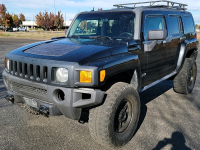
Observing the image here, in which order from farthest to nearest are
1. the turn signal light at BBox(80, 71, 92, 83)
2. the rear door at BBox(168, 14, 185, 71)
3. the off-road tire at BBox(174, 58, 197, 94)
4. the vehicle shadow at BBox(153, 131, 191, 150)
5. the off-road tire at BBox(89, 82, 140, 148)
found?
the off-road tire at BBox(174, 58, 197, 94), the rear door at BBox(168, 14, 185, 71), the vehicle shadow at BBox(153, 131, 191, 150), the off-road tire at BBox(89, 82, 140, 148), the turn signal light at BBox(80, 71, 92, 83)

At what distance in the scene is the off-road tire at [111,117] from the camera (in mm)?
2611

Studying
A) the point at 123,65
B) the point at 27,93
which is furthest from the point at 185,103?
the point at 27,93

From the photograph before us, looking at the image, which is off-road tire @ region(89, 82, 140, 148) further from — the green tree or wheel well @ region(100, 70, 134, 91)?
the green tree

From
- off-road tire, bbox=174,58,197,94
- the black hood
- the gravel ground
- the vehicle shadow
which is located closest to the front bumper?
the black hood

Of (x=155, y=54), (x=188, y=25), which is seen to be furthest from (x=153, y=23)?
(x=188, y=25)

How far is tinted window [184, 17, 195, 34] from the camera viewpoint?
511 centimetres

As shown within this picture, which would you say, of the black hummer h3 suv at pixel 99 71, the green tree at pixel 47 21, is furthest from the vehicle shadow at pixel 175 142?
the green tree at pixel 47 21

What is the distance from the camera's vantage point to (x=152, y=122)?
3.75 metres

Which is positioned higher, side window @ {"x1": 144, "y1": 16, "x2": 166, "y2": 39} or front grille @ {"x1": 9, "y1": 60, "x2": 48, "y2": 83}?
side window @ {"x1": 144, "y1": 16, "x2": 166, "y2": 39}

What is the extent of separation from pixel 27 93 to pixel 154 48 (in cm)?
223

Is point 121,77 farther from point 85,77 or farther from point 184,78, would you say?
point 184,78

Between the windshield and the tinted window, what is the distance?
206 centimetres

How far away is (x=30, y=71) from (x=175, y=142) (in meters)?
2.25

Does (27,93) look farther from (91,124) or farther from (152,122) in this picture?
(152,122)
